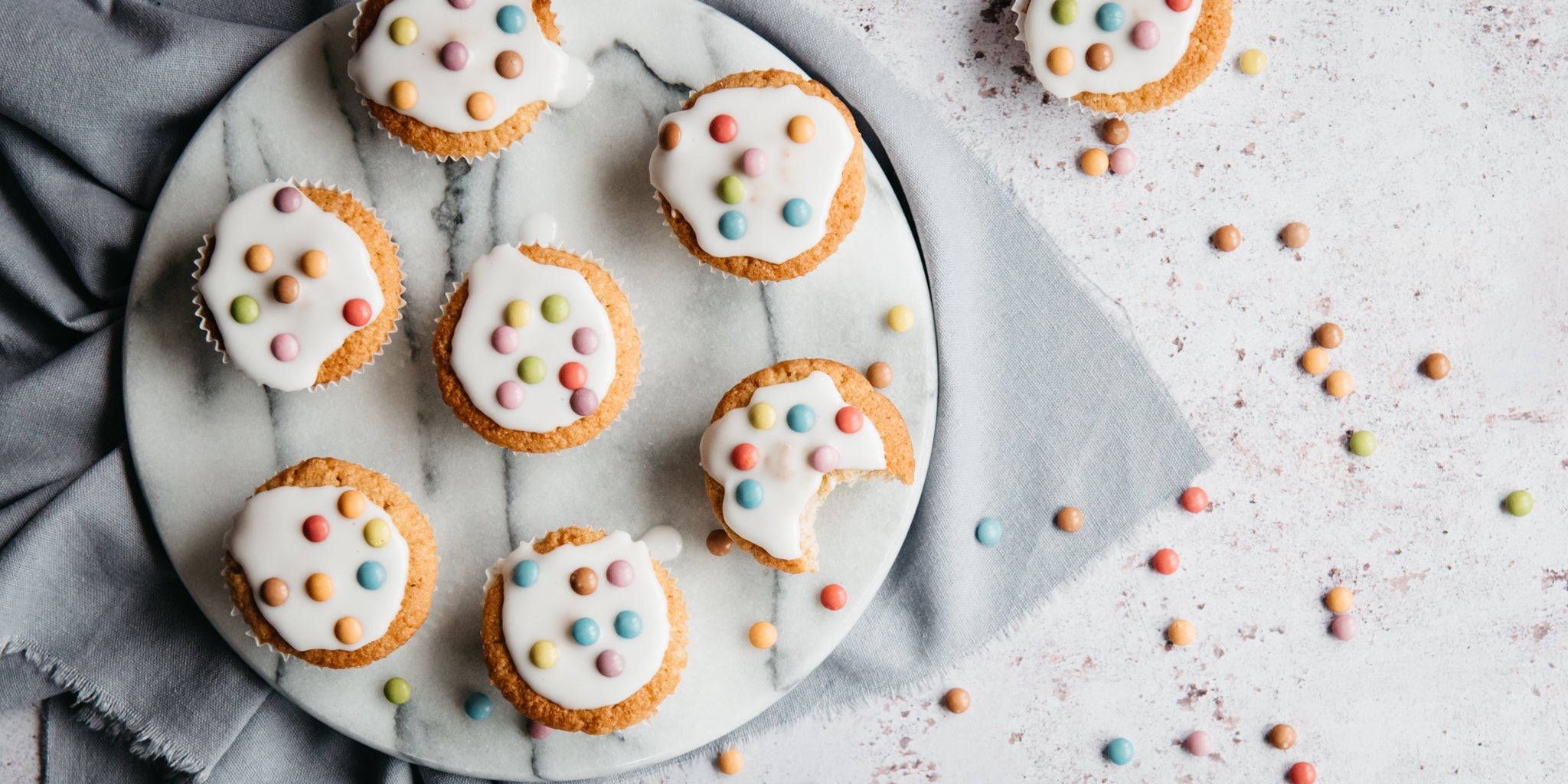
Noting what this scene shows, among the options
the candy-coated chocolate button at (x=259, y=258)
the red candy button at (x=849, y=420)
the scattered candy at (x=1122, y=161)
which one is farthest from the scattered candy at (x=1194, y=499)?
the candy-coated chocolate button at (x=259, y=258)

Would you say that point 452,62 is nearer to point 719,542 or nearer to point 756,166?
point 756,166

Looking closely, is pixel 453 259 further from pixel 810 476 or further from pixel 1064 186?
pixel 1064 186

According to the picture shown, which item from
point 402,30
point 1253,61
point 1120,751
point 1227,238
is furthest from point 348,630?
point 1253,61

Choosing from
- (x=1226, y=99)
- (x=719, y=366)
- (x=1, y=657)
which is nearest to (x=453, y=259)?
(x=719, y=366)

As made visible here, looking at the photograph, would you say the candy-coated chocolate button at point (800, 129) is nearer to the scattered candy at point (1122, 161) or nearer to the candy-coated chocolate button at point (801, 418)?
the candy-coated chocolate button at point (801, 418)

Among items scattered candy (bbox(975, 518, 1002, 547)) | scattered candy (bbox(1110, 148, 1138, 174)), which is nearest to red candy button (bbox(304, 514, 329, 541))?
scattered candy (bbox(975, 518, 1002, 547))

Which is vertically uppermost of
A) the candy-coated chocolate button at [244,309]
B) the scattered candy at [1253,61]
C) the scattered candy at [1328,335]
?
the scattered candy at [1253,61]

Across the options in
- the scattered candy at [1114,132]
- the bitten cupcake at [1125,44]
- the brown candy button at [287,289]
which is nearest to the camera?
the brown candy button at [287,289]
